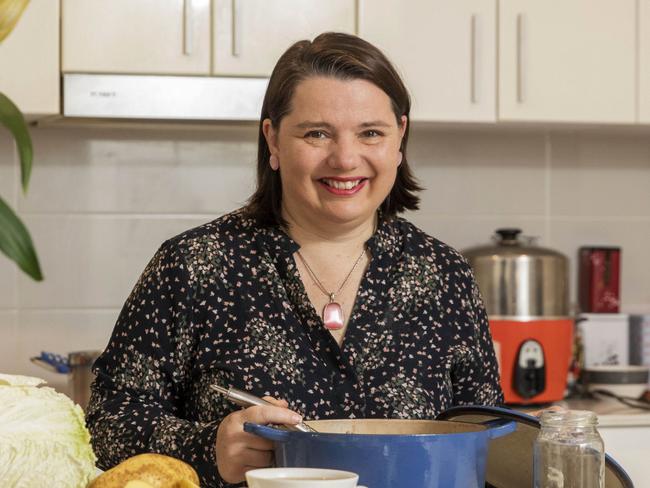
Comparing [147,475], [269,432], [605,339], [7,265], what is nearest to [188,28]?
[7,265]

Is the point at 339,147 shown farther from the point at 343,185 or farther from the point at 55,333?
the point at 55,333

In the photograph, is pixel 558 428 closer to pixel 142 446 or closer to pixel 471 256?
pixel 142 446

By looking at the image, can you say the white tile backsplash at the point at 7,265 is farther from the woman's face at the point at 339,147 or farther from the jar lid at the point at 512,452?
the jar lid at the point at 512,452

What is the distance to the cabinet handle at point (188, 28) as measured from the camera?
2.46m

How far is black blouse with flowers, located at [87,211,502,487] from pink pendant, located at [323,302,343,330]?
0.7 inches

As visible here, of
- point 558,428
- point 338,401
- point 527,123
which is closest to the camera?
point 558,428

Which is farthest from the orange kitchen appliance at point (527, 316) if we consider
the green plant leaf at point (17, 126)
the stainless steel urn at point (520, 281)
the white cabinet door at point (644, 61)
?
the green plant leaf at point (17, 126)

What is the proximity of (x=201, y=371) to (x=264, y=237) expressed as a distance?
9.2 inches

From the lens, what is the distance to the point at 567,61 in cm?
264

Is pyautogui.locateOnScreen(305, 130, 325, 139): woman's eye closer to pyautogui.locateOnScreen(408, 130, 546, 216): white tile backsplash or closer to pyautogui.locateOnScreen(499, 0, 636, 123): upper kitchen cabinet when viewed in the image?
pyautogui.locateOnScreen(499, 0, 636, 123): upper kitchen cabinet

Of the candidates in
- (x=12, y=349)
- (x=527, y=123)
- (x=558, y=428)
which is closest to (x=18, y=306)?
(x=12, y=349)

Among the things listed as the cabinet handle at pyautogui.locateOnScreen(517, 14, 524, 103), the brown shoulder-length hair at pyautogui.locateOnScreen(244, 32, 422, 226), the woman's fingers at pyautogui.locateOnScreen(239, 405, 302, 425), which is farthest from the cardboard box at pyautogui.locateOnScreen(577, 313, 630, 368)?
the woman's fingers at pyautogui.locateOnScreen(239, 405, 302, 425)

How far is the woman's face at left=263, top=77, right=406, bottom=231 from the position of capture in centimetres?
148

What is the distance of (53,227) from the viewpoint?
2711 mm
